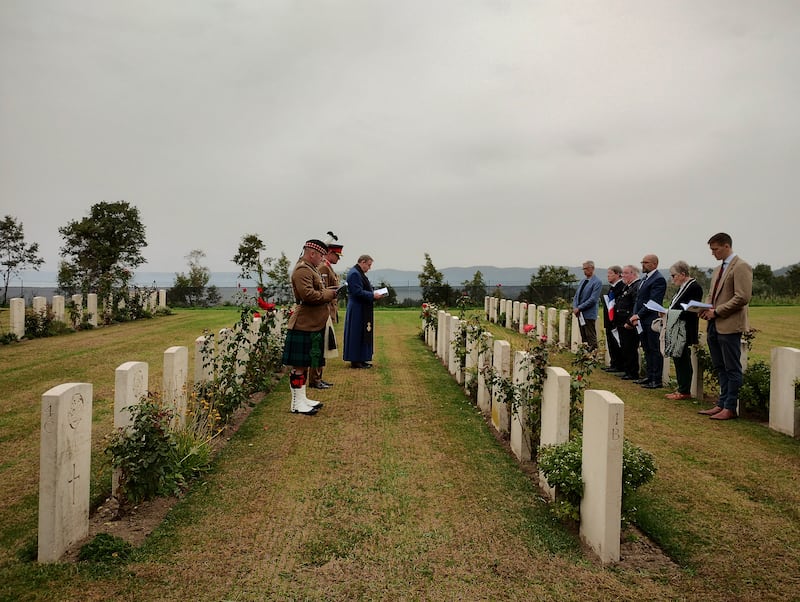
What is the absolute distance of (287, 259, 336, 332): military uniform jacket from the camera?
21.9 ft

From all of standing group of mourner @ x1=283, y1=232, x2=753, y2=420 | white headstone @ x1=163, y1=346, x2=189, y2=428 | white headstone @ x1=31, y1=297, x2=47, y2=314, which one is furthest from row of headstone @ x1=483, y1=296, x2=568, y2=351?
white headstone @ x1=31, y1=297, x2=47, y2=314

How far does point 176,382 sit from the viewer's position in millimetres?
4816

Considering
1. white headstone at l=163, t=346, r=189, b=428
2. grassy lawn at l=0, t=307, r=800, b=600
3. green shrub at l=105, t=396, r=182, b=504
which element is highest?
white headstone at l=163, t=346, r=189, b=428

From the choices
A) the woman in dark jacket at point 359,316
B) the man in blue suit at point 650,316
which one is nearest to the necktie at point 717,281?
the man in blue suit at point 650,316

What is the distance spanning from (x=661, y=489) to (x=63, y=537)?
4.26m

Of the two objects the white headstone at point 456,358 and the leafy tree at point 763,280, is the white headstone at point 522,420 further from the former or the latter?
the leafy tree at point 763,280

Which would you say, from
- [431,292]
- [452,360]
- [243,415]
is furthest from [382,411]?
[431,292]

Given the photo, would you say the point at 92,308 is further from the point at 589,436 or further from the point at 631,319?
the point at 589,436

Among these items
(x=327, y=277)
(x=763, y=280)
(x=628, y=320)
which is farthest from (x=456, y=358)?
(x=763, y=280)

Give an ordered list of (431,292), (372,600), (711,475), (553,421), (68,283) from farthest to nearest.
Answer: (431,292), (68,283), (711,475), (553,421), (372,600)

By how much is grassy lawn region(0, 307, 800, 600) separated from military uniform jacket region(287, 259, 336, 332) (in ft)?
3.88

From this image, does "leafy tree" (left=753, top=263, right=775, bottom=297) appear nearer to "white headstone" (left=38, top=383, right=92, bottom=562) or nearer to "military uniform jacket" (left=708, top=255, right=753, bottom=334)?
"military uniform jacket" (left=708, top=255, right=753, bottom=334)

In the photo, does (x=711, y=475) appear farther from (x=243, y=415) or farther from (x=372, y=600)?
(x=243, y=415)

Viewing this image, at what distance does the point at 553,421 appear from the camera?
4.20 meters
